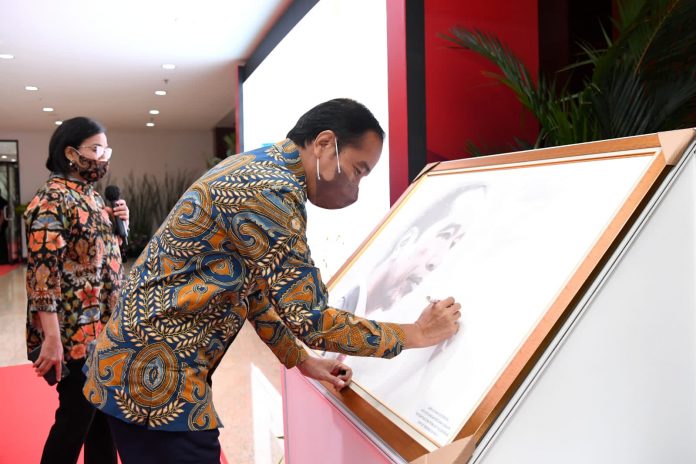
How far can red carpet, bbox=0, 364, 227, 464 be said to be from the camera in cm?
291


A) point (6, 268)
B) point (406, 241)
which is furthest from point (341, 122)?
point (6, 268)

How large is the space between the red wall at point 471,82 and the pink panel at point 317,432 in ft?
4.03

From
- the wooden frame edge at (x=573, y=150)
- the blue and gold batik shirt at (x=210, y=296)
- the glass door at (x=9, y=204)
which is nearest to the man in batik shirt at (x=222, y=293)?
the blue and gold batik shirt at (x=210, y=296)

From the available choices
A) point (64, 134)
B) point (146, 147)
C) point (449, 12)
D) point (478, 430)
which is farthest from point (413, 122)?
point (146, 147)

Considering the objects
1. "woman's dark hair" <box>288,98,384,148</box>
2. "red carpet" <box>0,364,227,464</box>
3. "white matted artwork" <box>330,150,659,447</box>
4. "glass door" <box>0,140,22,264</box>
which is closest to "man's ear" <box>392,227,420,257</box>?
"white matted artwork" <box>330,150,659,447</box>

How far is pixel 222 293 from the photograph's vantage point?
3.75ft

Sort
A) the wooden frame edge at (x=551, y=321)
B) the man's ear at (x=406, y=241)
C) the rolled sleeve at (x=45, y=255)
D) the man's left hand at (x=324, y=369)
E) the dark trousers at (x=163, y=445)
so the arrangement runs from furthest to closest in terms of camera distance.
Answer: the rolled sleeve at (x=45, y=255) < the man's ear at (x=406, y=241) < the man's left hand at (x=324, y=369) < the dark trousers at (x=163, y=445) < the wooden frame edge at (x=551, y=321)

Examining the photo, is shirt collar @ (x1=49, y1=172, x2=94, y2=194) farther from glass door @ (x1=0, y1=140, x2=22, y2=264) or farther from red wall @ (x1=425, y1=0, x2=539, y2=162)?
glass door @ (x1=0, y1=140, x2=22, y2=264)

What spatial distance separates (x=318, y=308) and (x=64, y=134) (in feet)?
4.60

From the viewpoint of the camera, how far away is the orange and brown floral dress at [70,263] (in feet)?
6.41

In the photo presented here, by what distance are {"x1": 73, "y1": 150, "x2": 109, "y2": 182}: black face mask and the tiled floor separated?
1399mm

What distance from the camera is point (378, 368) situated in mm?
1400

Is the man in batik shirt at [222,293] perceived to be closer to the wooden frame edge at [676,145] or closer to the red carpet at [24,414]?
the wooden frame edge at [676,145]

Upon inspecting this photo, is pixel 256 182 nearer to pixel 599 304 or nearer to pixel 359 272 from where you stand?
pixel 599 304
